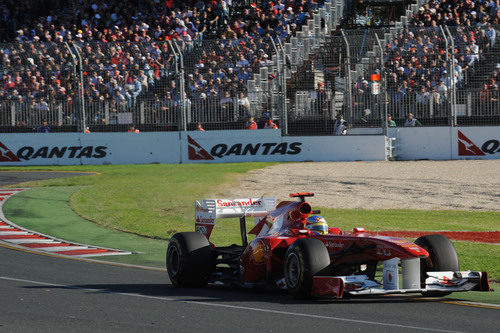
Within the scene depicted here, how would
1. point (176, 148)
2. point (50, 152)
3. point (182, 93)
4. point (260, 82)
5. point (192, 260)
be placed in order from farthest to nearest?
point (50, 152), point (176, 148), point (182, 93), point (260, 82), point (192, 260)

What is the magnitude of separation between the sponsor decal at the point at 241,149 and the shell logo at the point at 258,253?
19.3 m

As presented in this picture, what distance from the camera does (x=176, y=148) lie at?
29.9 metres

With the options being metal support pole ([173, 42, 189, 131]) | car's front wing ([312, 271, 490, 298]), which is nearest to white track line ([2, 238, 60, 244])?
car's front wing ([312, 271, 490, 298])

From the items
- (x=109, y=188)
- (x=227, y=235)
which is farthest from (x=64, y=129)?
(x=227, y=235)

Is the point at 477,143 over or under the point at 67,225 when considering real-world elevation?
over

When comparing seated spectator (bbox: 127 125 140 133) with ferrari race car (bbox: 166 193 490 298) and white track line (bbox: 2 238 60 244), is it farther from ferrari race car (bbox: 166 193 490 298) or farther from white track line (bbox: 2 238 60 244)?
ferrari race car (bbox: 166 193 490 298)

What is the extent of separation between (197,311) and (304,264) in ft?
4.09

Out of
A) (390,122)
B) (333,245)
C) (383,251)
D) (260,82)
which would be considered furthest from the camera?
(260,82)

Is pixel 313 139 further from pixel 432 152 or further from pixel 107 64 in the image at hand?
pixel 107 64

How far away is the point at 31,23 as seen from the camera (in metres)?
38.1

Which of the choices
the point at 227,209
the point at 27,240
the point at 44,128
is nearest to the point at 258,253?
the point at 227,209

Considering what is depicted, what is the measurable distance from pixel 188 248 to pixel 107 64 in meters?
19.7

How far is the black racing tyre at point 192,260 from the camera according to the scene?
10.8 meters

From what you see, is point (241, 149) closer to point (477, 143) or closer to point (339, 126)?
point (339, 126)
